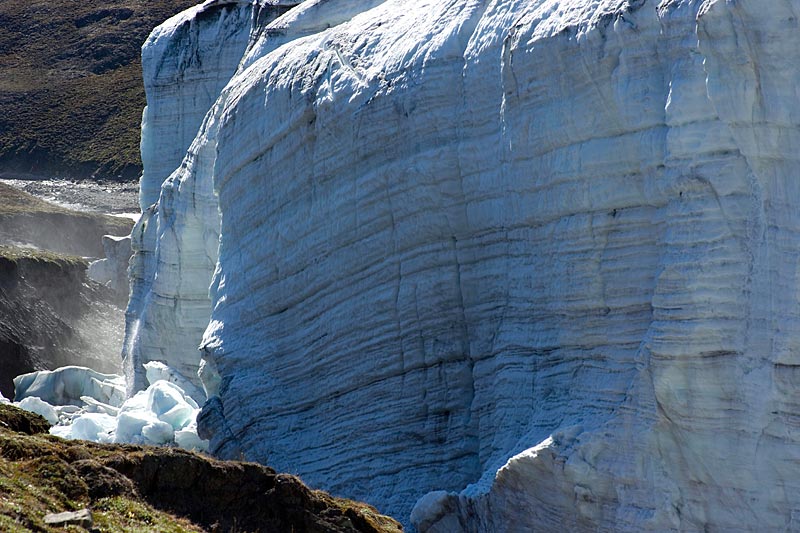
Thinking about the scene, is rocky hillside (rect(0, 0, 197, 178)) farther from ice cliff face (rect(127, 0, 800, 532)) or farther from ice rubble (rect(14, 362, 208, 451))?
ice cliff face (rect(127, 0, 800, 532))

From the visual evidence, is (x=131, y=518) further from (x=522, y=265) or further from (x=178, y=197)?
(x=178, y=197)

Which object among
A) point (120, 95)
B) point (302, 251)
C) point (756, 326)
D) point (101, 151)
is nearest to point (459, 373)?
point (302, 251)

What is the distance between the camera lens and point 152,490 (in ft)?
33.1

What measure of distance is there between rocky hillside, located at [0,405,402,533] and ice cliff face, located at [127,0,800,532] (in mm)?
2608

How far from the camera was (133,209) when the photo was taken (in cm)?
5519

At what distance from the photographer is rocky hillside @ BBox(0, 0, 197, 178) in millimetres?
66688

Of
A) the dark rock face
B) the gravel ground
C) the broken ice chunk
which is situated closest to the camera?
the broken ice chunk

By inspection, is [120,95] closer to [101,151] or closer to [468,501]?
[101,151]

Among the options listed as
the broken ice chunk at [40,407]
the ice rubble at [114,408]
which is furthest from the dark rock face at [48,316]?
the broken ice chunk at [40,407]

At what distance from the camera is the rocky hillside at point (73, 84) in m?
66.7

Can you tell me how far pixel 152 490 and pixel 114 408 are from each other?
1278cm

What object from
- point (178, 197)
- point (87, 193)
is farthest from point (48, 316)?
point (87, 193)

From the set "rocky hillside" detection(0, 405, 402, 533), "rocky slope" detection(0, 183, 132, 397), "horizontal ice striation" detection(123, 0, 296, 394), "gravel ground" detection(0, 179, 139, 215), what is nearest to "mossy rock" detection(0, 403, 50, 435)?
"rocky hillside" detection(0, 405, 402, 533)

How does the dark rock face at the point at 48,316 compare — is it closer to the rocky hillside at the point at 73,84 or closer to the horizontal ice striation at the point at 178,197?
the horizontal ice striation at the point at 178,197
